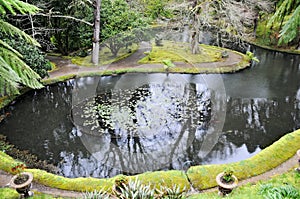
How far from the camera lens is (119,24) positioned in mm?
17125

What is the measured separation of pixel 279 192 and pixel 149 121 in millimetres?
5841

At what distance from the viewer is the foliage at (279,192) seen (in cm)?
491

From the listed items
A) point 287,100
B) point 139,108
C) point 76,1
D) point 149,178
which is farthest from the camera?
point 76,1

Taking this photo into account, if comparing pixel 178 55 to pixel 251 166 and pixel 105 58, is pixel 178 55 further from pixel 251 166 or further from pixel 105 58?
pixel 251 166

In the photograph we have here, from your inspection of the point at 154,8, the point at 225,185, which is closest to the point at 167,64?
the point at 154,8

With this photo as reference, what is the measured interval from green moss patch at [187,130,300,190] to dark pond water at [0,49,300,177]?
129cm

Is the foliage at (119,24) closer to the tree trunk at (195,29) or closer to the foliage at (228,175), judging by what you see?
the tree trunk at (195,29)

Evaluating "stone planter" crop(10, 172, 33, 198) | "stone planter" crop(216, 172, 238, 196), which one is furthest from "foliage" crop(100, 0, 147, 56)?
"stone planter" crop(216, 172, 238, 196)

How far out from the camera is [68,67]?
52.5ft

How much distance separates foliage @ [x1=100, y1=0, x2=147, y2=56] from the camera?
55.1 feet

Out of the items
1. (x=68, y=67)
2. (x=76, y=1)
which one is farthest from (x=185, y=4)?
(x=68, y=67)

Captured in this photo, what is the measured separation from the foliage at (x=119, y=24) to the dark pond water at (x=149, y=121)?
3509mm

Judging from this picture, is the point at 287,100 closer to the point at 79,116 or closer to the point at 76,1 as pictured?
the point at 79,116

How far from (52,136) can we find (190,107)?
5.69 meters
